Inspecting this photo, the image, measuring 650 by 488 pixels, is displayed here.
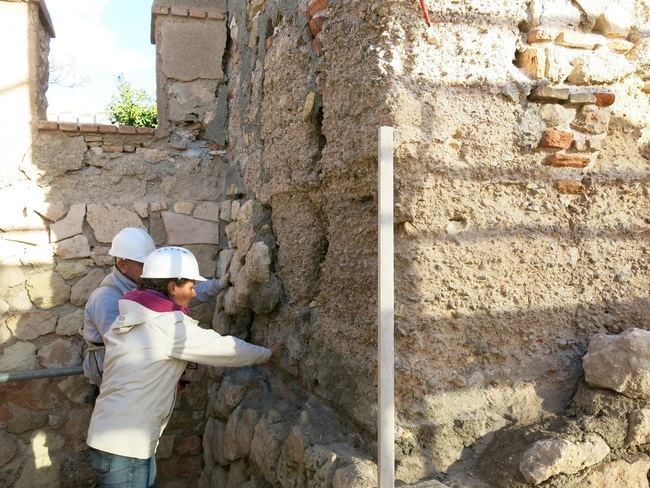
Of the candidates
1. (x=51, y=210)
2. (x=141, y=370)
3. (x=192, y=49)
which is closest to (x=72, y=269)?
(x=51, y=210)

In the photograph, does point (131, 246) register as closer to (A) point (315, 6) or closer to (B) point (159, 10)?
(A) point (315, 6)

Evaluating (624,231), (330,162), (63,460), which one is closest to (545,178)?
(624,231)

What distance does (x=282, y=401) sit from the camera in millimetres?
2598

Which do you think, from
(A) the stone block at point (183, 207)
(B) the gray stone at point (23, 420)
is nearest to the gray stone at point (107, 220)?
(A) the stone block at point (183, 207)

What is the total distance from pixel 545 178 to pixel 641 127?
46 cm

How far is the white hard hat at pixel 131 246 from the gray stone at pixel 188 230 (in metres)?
0.56

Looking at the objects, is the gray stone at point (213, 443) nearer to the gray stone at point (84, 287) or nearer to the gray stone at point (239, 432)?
the gray stone at point (239, 432)

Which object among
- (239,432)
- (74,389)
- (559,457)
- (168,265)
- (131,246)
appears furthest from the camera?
(74,389)

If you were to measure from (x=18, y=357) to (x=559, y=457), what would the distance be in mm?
2874

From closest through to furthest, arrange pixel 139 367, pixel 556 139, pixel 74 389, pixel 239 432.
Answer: pixel 556 139 < pixel 139 367 < pixel 239 432 < pixel 74 389

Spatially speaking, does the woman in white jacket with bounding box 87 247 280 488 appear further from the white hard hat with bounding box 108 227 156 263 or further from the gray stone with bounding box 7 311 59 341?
the gray stone with bounding box 7 311 59 341

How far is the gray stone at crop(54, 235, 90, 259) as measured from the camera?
11.3 feet

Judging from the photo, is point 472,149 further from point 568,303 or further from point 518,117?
point 568,303

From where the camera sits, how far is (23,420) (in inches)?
131
